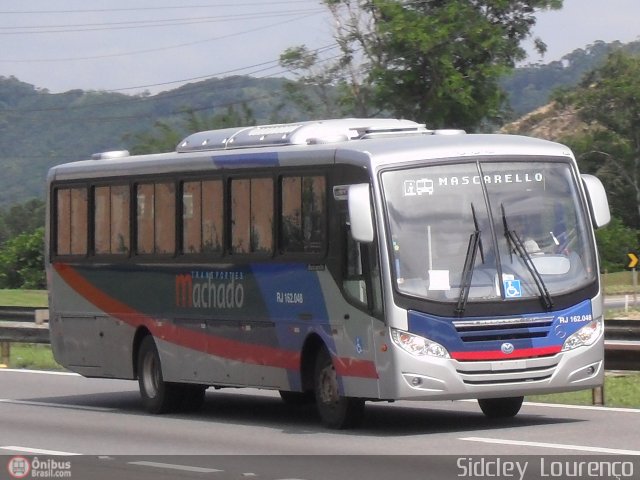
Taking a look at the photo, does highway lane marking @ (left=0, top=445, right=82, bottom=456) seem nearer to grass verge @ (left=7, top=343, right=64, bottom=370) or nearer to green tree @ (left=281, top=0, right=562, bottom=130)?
grass verge @ (left=7, top=343, right=64, bottom=370)

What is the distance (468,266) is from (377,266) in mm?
828

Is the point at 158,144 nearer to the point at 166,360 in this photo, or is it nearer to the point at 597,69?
the point at 597,69

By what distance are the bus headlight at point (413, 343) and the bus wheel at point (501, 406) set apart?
172 cm

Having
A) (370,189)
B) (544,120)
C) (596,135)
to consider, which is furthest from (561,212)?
(544,120)

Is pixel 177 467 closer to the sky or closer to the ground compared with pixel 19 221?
closer to the sky

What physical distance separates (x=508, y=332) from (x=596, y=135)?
227 feet

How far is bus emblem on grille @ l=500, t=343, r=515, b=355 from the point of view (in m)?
14.0

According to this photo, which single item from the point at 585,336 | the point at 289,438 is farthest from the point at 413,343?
the point at 585,336

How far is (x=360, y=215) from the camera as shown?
13.9 metres

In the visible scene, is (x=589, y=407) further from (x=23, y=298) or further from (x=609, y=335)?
(x=23, y=298)

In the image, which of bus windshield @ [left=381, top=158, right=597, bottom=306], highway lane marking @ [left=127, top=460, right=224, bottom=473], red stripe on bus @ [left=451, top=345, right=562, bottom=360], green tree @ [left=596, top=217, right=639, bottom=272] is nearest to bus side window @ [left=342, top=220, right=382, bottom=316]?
bus windshield @ [left=381, top=158, right=597, bottom=306]

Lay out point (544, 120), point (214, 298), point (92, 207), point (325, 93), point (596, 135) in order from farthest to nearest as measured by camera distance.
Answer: point (544, 120)
point (596, 135)
point (325, 93)
point (92, 207)
point (214, 298)

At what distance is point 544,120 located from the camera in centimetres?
12975

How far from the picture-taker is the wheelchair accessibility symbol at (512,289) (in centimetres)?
1407
